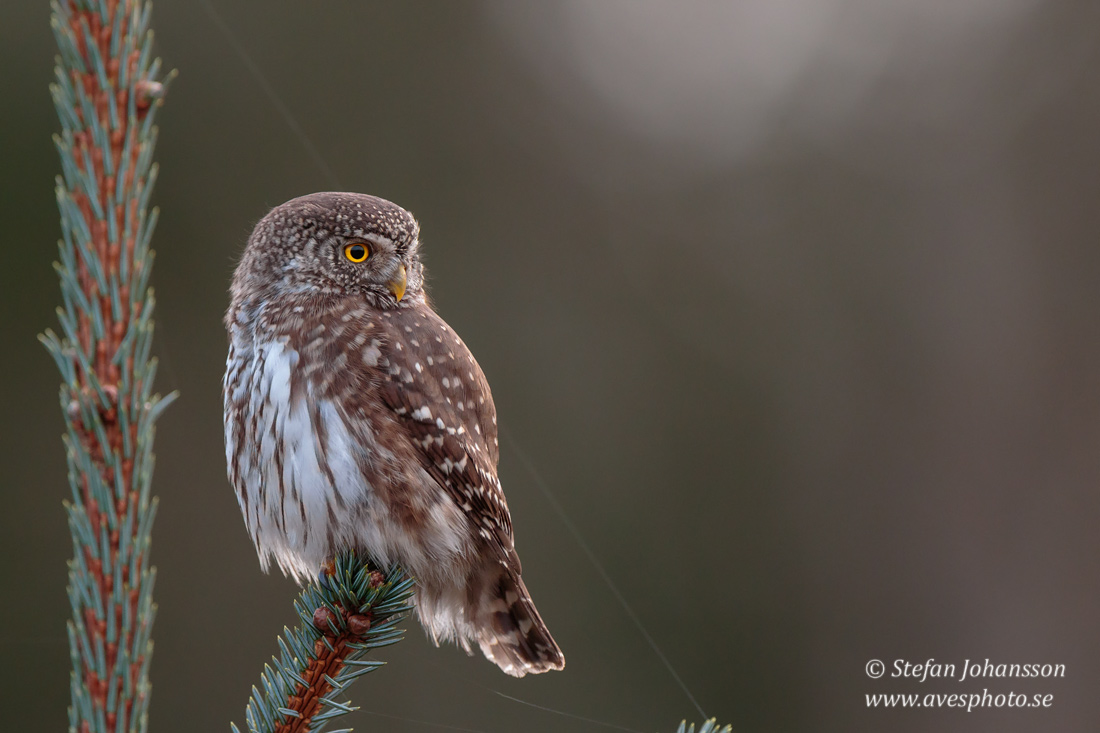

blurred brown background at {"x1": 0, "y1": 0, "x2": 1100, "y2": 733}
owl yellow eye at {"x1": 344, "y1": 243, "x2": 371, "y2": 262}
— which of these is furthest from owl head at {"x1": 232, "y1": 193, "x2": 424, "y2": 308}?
blurred brown background at {"x1": 0, "y1": 0, "x2": 1100, "y2": 733}

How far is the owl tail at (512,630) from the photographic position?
2465mm

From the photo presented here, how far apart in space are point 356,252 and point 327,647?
48.1 inches

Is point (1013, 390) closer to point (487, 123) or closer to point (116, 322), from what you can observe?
point (487, 123)

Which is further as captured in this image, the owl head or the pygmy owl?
the owl head

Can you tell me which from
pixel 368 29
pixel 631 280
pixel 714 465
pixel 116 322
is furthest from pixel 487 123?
pixel 116 322

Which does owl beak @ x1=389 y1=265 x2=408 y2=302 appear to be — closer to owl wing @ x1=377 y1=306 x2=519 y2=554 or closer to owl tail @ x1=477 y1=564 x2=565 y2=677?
owl wing @ x1=377 y1=306 x2=519 y2=554

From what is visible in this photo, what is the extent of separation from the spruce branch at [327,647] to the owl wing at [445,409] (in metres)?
0.49

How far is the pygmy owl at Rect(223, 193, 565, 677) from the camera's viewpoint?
2.19 metres

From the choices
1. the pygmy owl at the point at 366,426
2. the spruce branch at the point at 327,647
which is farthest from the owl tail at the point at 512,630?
the spruce branch at the point at 327,647

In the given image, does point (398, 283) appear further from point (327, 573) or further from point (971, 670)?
point (971, 670)

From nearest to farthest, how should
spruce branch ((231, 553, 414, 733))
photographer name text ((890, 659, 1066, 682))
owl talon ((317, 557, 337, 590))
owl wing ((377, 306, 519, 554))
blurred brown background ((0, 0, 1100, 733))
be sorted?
1. spruce branch ((231, 553, 414, 733))
2. owl talon ((317, 557, 337, 590))
3. owl wing ((377, 306, 519, 554))
4. photographer name text ((890, 659, 1066, 682))
5. blurred brown background ((0, 0, 1100, 733))

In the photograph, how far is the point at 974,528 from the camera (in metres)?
4.73

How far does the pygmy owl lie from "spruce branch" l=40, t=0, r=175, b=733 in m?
1.09

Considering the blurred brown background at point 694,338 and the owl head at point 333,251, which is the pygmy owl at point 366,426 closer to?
the owl head at point 333,251
